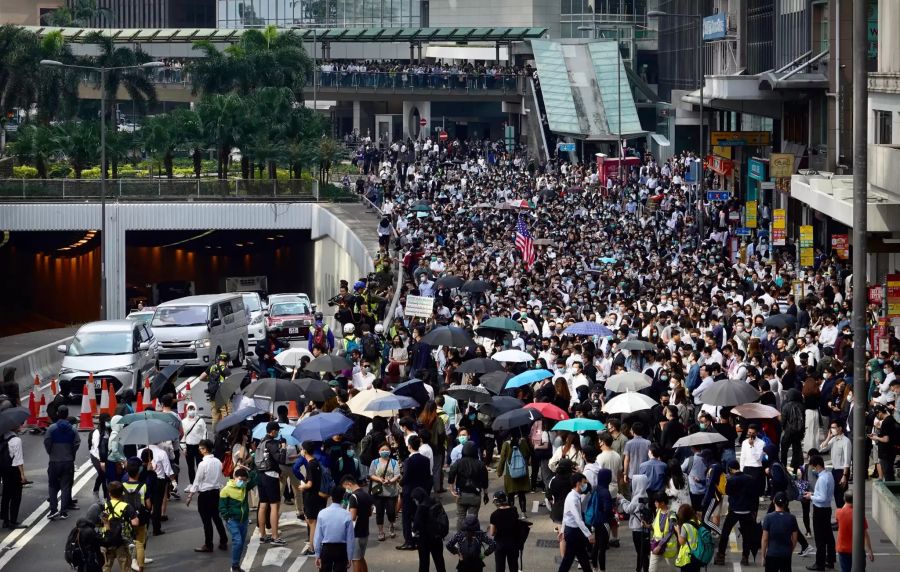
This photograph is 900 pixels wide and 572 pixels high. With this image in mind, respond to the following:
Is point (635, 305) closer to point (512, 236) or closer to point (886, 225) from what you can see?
point (886, 225)

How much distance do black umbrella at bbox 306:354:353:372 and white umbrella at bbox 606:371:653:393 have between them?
15.3 feet

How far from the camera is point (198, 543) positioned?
65.0 feet

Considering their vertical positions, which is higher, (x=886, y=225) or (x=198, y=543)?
(x=886, y=225)

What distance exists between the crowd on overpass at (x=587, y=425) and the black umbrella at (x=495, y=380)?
3 centimetres

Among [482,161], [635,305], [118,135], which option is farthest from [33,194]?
[635,305]

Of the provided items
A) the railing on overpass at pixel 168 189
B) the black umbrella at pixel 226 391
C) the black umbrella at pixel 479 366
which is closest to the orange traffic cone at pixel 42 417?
the black umbrella at pixel 226 391

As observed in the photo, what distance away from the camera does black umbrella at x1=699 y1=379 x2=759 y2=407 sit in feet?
68.8

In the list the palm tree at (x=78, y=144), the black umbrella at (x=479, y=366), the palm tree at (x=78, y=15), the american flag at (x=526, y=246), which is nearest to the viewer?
the black umbrella at (x=479, y=366)

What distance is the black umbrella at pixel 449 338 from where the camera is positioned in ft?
88.1

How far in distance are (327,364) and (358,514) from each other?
314 inches

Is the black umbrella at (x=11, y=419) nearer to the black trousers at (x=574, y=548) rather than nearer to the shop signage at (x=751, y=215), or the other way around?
the black trousers at (x=574, y=548)

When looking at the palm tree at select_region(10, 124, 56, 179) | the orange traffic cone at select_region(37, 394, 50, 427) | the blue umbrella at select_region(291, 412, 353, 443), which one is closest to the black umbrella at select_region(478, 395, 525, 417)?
the blue umbrella at select_region(291, 412, 353, 443)

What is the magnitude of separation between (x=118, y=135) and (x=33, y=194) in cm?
686

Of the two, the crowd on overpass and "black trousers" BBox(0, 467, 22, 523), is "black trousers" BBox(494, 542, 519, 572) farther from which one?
"black trousers" BBox(0, 467, 22, 523)
